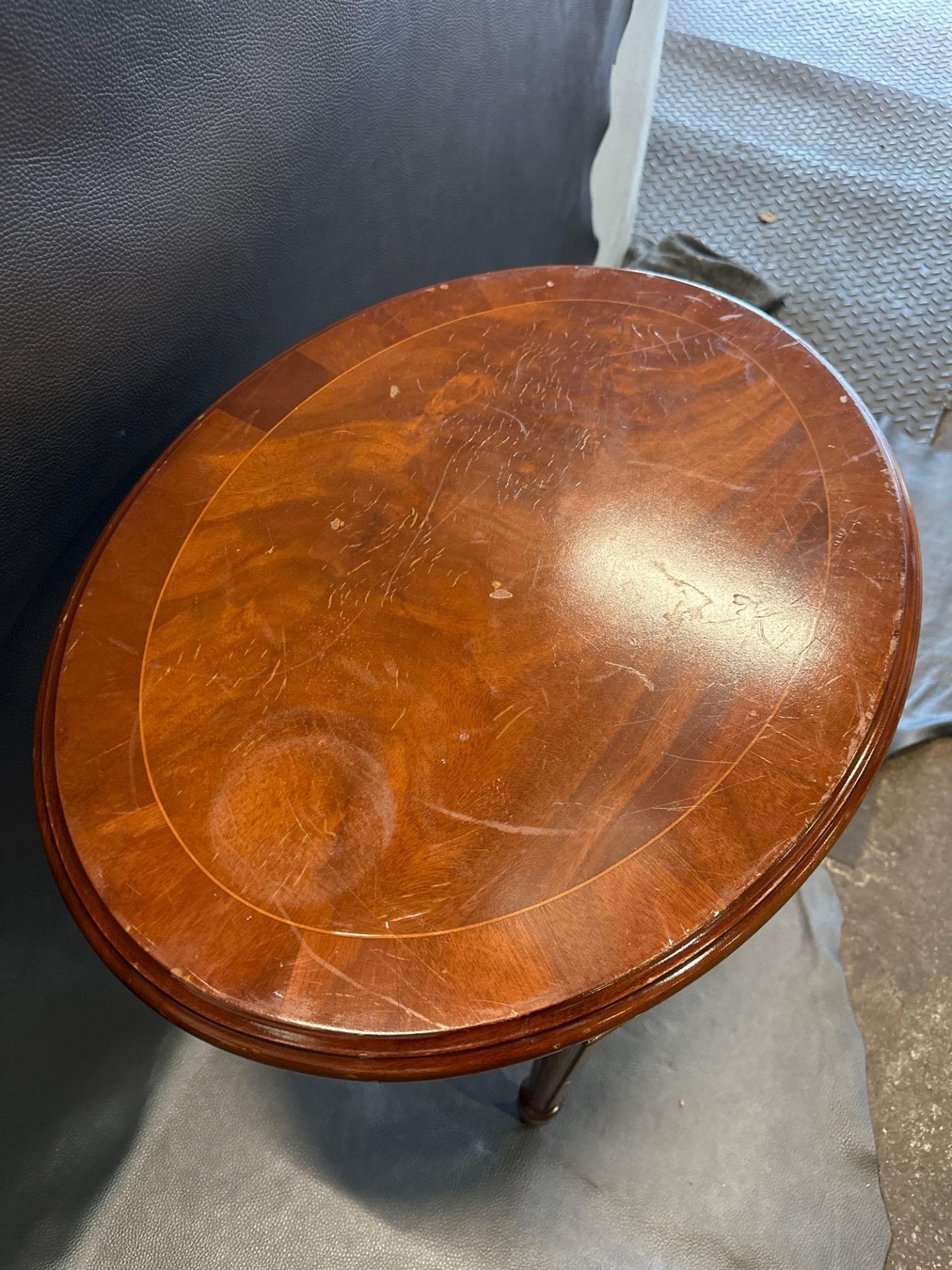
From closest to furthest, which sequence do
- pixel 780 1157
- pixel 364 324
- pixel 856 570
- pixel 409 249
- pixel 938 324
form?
pixel 856 570
pixel 364 324
pixel 780 1157
pixel 409 249
pixel 938 324

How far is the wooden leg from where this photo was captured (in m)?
0.74

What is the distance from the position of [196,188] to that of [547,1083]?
0.83m

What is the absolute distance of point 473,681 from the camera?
2.00 feet

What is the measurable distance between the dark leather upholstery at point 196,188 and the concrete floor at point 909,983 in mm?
Answer: 908

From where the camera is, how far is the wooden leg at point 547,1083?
0.74 metres

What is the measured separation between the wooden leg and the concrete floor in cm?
36

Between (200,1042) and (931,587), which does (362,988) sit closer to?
(200,1042)

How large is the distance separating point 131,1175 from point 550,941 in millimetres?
693

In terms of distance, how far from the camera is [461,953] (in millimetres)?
504

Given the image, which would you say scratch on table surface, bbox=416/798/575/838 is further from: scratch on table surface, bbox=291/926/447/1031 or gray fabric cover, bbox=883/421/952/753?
gray fabric cover, bbox=883/421/952/753

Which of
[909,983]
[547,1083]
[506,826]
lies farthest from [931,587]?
[506,826]

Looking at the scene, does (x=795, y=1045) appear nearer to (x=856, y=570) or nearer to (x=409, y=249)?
(x=856, y=570)

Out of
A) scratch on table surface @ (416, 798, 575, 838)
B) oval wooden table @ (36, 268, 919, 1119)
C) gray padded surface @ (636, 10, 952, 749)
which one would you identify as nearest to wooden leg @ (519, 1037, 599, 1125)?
oval wooden table @ (36, 268, 919, 1119)

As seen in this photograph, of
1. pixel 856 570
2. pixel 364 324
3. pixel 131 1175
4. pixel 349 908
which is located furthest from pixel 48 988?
pixel 856 570
